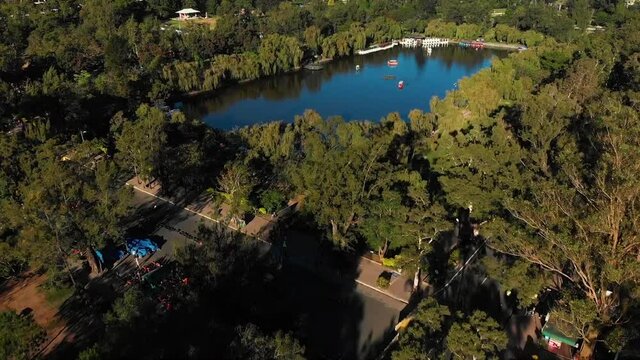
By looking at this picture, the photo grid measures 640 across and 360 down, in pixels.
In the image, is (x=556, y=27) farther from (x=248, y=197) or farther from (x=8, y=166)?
(x=8, y=166)

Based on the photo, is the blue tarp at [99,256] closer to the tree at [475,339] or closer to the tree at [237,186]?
the tree at [237,186]

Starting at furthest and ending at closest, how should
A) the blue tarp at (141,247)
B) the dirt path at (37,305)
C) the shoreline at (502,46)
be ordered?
the shoreline at (502,46)
the blue tarp at (141,247)
the dirt path at (37,305)

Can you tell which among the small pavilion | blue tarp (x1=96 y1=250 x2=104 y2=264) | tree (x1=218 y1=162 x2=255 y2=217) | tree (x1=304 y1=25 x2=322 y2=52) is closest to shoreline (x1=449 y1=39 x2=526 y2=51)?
tree (x1=304 y1=25 x2=322 y2=52)

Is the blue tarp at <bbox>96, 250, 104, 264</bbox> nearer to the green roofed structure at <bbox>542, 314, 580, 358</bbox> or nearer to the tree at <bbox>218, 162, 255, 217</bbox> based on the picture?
the tree at <bbox>218, 162, 255, 217</bbox>

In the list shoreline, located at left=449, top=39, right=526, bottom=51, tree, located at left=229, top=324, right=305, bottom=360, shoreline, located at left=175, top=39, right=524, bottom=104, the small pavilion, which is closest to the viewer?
tree, located at left=229, top=324, right=305, bottom=360

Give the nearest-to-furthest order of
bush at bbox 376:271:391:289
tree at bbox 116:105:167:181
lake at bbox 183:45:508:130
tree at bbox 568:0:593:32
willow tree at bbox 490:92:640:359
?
1. willow tree at bbox 490:92:640:359
2. bush at bbox 376:271:391:289
3. tree at bbox 116:105:167:181
4. lake at bbox 183:45:508:130
5. tree at bbox 568:0:593:32

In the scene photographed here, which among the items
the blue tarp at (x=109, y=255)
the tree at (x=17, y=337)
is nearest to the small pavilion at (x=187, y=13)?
the blue tarp at (x=109, y=255)

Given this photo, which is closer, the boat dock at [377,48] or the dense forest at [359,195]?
the dense forest at [359,195]
